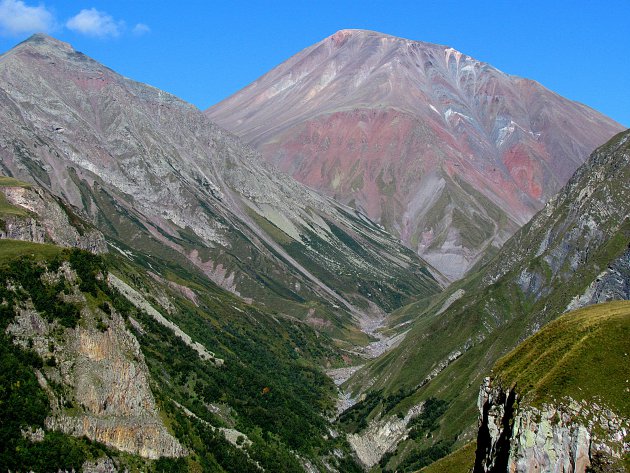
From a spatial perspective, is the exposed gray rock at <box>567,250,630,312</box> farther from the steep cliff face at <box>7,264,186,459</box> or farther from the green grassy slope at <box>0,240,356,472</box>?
the steep cliff face at <box>7,264,186,459</box>

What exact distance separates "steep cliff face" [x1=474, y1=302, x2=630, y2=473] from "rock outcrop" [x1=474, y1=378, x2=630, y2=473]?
0.06 m

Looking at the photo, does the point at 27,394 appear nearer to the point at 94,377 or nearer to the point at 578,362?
the point at 94,377

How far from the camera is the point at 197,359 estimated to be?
141 m

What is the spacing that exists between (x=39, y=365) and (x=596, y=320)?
49427 millimetres

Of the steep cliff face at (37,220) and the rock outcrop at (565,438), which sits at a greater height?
the steep cliff face at (37,220)

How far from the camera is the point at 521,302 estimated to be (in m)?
170

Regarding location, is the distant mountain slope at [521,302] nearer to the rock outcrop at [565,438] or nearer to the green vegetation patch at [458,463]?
the green vegetation patch at [458,463]

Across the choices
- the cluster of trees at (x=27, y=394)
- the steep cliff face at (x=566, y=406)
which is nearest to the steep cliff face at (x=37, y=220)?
Answer: the cluster of trees at (x=27, y=394)

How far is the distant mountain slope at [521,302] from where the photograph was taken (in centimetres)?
12850

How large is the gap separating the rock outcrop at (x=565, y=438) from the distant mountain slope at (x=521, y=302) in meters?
62.9

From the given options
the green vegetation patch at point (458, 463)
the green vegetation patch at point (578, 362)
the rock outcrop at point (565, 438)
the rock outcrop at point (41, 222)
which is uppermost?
the rock outcrop at point (41, 222)

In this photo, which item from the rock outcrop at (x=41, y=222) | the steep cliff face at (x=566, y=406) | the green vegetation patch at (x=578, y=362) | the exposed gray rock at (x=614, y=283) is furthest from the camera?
the rock outcrop at (x=41, y=222)

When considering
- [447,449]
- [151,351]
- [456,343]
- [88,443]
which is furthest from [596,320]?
[456,343]

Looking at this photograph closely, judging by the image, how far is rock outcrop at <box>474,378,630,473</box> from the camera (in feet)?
172
